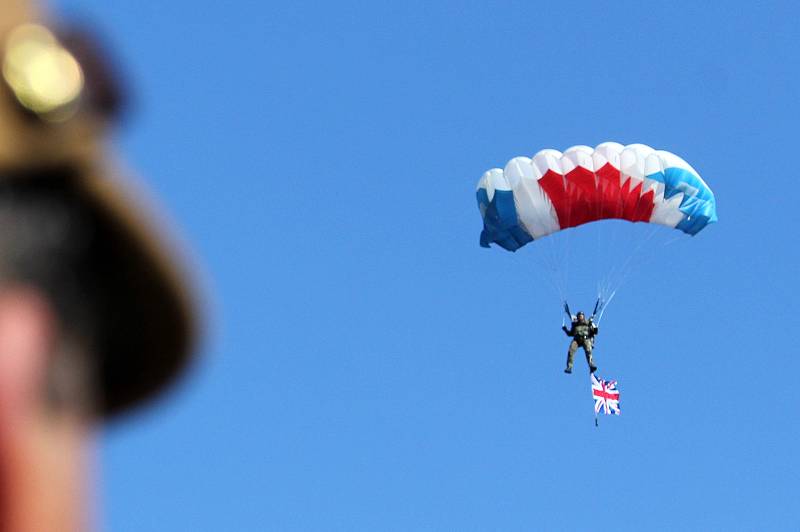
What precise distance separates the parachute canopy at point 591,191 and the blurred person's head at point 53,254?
31.1m

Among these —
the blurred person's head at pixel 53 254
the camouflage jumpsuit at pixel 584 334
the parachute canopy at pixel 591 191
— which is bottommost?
the blurred person's head at pixel 53 254

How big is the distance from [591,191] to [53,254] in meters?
31.3

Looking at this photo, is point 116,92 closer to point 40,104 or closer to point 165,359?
point 40,104

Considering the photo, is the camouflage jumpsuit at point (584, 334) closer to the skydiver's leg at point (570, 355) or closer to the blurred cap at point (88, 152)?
the skydiver's leg at point (570, 355)

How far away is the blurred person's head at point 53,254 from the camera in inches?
69.7

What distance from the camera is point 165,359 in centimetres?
214

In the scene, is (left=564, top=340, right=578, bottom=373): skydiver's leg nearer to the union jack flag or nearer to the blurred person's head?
the union jack flag

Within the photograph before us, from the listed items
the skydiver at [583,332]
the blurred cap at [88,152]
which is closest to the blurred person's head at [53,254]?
the blurred cap at [88,152]

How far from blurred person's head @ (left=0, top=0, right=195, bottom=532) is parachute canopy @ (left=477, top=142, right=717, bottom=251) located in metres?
31.1

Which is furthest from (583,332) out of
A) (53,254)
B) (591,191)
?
(53,254)

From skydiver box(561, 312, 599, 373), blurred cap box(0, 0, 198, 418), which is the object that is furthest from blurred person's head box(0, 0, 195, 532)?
skydiver box(561, 312, 599, 373)

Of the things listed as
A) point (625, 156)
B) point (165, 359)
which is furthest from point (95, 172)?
point (625, 156)

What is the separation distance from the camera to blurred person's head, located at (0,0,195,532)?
177cm

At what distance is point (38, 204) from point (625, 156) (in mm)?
31719
